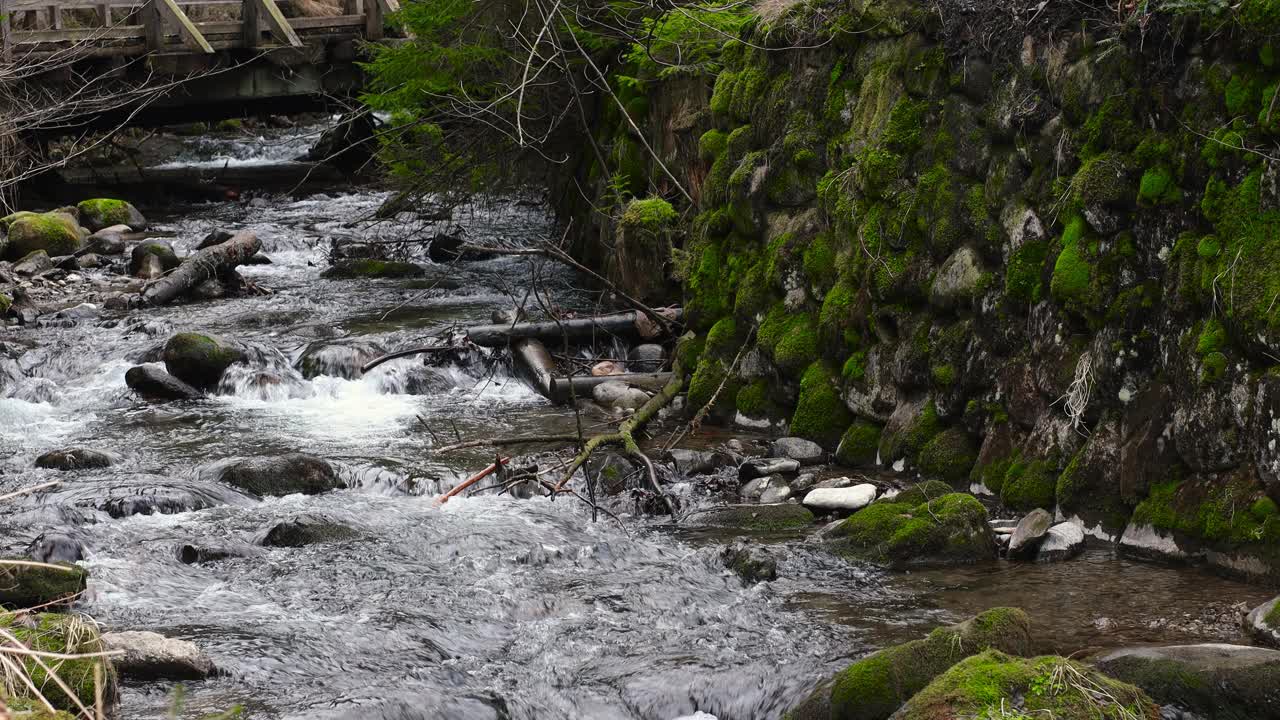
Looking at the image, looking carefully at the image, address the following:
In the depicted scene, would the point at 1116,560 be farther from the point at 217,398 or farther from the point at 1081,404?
the point at 217,398

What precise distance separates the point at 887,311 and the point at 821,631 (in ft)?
9.79

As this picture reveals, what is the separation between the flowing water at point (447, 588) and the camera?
17.1 feet

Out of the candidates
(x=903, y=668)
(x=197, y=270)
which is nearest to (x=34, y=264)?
(x=197, y=270)

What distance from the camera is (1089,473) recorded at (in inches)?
253

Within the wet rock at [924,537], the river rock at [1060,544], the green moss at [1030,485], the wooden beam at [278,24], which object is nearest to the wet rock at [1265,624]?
the river rock at [1060,544]

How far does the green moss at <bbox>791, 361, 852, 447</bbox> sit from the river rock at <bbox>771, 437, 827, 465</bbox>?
11 centimetres

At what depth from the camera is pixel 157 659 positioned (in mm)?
5215

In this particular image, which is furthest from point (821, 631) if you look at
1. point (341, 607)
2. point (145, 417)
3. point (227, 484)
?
point (145, 417)

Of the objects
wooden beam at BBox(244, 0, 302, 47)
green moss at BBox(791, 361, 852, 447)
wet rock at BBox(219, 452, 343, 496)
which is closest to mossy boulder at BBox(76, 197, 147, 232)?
wooden beam at BBox(244, 0, 302, 47)

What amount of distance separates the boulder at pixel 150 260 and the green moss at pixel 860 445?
10539mm

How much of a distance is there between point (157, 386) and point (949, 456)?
6.95m

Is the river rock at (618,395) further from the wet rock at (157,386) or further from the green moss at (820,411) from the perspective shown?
the wet rock at (157,386)

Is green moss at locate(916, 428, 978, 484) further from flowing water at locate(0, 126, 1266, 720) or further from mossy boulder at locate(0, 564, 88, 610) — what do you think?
mossy boulder at locate(0, 564, 88, 610)

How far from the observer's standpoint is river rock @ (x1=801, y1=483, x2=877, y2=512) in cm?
725
